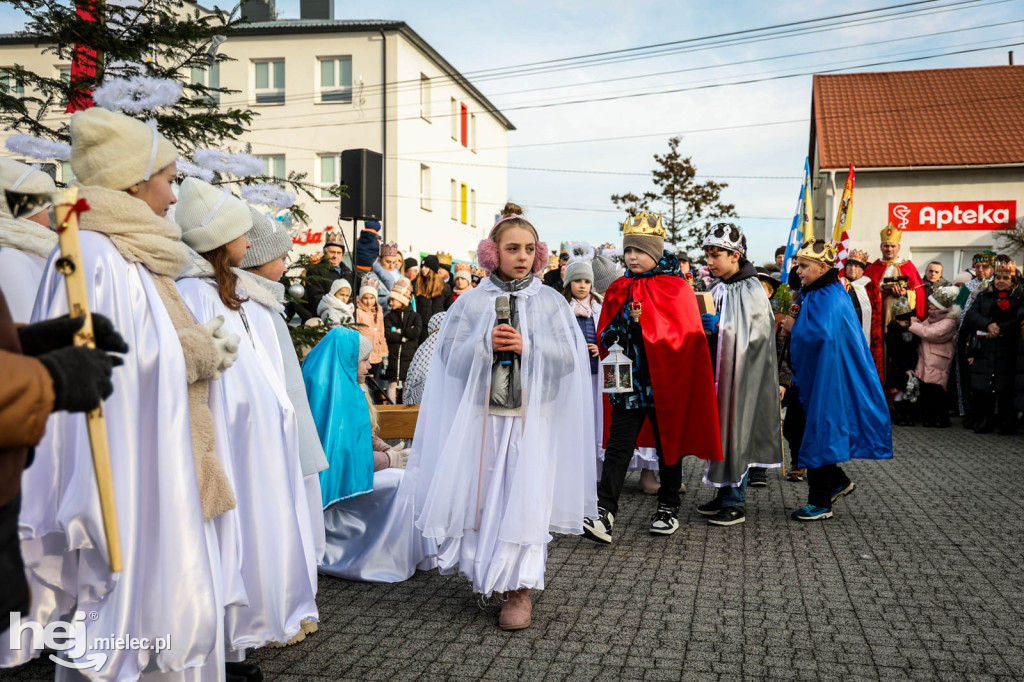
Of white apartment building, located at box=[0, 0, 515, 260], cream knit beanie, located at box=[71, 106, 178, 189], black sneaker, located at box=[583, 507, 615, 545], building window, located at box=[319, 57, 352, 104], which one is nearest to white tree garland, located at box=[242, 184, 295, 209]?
cream knit beanie, located at box=[71, 106, 178, 189]

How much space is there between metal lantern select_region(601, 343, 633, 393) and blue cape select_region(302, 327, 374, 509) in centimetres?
171

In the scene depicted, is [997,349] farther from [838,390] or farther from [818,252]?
[838,390]

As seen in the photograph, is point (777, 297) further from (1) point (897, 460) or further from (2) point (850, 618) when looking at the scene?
(2) point (850, 618)

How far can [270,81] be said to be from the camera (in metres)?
33.4

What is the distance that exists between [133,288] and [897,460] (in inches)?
342

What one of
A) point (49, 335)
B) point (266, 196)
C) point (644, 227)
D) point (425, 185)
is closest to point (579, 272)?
point (644, 227)

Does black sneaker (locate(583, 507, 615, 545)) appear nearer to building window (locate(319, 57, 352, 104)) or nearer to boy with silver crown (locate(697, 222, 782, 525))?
boy with silver crown (locate(697, 222, 782, 525))

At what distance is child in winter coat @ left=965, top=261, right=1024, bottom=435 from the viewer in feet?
39.6

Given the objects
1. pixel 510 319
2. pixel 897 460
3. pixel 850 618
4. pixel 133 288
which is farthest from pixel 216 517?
pixel 897 460

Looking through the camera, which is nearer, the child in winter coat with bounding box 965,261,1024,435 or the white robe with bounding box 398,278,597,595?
the white robe with bounding box 398,278,597,595

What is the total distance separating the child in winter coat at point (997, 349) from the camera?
39.6ft

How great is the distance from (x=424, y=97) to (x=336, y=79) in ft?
11.5

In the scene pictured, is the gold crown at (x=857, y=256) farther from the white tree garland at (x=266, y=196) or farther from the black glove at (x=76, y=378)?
the black glove at (x=76, y=378)

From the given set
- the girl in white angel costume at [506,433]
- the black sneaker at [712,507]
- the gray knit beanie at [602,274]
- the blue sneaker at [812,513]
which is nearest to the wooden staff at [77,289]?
the girl in white angel costume at [506,433]
